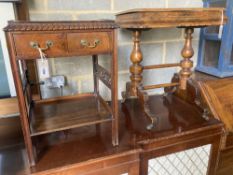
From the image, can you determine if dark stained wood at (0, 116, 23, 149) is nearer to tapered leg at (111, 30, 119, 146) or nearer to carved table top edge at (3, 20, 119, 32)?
tapered leg at (111, 30, 119, 146)

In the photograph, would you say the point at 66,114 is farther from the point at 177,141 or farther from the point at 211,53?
the point at 211,53

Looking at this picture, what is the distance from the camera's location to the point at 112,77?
2.95 feet

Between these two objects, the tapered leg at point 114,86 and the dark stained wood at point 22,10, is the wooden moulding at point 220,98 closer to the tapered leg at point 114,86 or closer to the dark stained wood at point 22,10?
the tapered leg at point 114,86

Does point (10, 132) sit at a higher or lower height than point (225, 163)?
higher

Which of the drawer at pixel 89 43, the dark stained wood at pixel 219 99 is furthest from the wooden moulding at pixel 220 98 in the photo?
the drawer at pixel 89 43

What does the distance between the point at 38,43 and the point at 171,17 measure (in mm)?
643

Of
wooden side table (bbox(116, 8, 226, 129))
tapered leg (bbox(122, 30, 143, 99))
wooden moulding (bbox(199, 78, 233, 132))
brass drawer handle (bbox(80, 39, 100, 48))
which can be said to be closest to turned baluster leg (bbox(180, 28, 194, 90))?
wooden side table (bbox(116, 8, 226, 129))

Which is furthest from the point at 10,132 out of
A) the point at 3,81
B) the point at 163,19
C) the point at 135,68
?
the point at 163,19

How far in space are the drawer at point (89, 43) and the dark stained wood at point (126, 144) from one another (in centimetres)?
45

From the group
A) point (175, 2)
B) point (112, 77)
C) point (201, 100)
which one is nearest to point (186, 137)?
point (201, 100)

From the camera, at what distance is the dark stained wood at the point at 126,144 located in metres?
0.90

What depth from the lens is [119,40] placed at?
1429 mm

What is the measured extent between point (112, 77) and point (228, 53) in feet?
3.00

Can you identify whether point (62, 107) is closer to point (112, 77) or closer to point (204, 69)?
point (112, 77)
